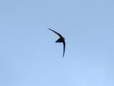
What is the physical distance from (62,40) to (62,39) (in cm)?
14

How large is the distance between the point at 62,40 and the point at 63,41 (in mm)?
189

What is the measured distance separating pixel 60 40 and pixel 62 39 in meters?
0.26

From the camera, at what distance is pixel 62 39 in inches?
814

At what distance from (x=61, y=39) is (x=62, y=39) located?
11 centimetres

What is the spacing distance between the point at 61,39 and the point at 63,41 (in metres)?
0.37

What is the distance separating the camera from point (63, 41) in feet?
68.4

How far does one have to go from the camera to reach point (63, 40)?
20.6 m

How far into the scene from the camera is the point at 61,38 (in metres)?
20.7

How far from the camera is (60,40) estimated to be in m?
20.7

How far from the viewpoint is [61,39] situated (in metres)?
20.7

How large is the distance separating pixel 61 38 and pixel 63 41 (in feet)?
1.43

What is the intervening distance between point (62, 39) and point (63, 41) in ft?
1.01

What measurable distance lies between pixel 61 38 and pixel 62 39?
0.54ft

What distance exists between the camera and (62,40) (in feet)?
68.1
